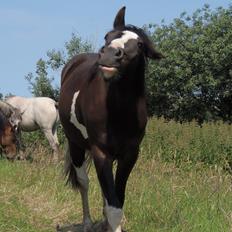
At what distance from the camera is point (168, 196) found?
6121 millimetres

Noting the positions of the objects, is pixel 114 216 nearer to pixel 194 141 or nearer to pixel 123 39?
pixel 123 39

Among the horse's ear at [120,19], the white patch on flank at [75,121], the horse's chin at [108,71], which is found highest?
the horse's ear at [120,19]

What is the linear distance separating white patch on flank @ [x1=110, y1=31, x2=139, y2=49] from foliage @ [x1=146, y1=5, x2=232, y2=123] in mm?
26173

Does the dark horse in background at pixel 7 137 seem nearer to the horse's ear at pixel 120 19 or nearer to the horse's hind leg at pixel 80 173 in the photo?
the horse's hind leg at pixel 80 173

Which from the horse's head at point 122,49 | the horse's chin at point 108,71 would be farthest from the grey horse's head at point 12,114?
the horse's chin at point 108,71

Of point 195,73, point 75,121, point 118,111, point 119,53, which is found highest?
point 119,53

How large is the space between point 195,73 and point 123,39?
28.1 m

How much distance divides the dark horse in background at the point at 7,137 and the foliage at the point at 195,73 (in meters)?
17.3

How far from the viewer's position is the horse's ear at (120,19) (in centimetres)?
457

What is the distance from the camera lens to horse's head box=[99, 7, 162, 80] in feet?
13.0

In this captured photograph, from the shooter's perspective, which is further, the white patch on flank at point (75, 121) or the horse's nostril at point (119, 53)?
the white patch on flank at point (75, 121)

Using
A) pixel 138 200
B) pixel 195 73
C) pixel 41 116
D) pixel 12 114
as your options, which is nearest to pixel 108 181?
pixel 138 200

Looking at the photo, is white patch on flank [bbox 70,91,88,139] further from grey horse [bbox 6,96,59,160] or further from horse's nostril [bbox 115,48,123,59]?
grey horse [bbox 6,96,59,160]

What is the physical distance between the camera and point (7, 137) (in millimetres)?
13695
